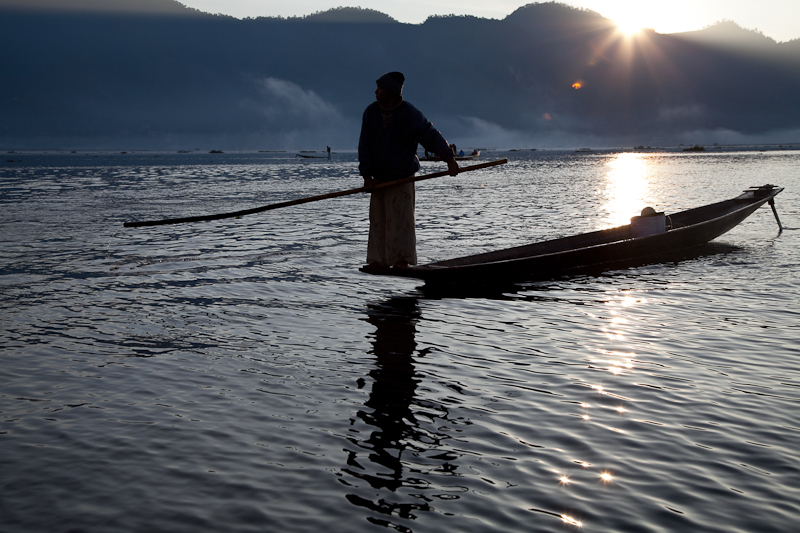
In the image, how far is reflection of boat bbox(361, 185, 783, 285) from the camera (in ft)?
33.6

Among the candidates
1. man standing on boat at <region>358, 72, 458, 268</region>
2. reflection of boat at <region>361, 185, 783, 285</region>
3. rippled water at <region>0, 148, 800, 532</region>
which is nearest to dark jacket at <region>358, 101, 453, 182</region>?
man standing on boat at <region>358, 72, 458, 268</region>

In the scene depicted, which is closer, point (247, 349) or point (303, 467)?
point (303, 467)

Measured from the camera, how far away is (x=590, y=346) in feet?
23.5

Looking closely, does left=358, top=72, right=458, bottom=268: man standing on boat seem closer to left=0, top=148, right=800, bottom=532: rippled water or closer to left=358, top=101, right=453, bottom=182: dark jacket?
left=358, top=101, right=453, bottom=182: dark jacket

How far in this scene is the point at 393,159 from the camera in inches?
339

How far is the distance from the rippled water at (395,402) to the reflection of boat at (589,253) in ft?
1.37

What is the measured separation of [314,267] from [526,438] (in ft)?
27.9

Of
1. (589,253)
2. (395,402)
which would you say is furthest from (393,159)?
(589,253)

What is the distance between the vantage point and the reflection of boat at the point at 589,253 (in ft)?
33.6

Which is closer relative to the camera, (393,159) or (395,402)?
(395,402)

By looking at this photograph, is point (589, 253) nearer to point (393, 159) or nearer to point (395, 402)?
point (393, 159)

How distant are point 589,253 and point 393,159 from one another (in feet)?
15.1

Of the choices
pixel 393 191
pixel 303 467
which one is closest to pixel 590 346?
pixel 393 191

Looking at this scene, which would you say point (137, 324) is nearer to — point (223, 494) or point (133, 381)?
point (133, 381)
